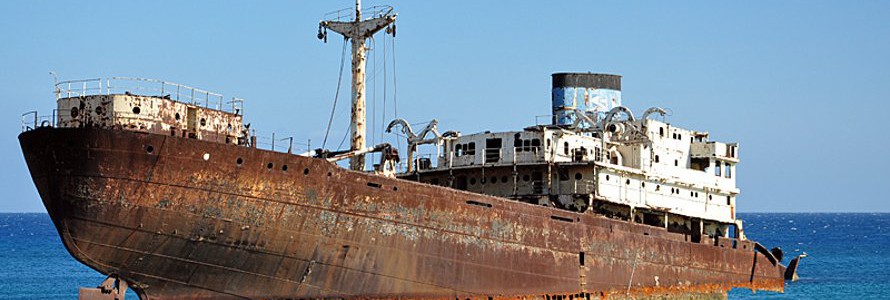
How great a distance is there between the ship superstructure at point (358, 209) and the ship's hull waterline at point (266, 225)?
0.03 m

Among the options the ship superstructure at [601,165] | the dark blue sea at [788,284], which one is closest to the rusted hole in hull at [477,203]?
the ship superstructure at [601,165]

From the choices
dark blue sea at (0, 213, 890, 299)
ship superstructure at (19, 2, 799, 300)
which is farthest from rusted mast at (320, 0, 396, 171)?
dark blue sea at (0, 213, 890, 299)

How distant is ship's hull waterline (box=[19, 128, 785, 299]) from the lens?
27.3 metres

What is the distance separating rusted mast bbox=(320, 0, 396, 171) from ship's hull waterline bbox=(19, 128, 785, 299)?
17.6 feet

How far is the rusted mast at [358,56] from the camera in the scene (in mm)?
35594

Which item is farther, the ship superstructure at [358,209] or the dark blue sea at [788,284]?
the dark blue sea at [788,284]

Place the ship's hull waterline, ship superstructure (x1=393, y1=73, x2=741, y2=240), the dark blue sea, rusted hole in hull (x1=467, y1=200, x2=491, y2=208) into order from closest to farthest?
the ship's hull waterline < rusted hole in hull (x1=467, y1=200, x2=491, y2=208) < ship superstructure (x1=393, y1=73, x2=741, y2=240) < the dark blue sea

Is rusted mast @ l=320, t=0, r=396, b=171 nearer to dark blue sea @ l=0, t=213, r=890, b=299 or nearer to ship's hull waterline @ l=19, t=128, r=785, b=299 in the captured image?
ship's hull waterline @ l=19, t=128, r=785, b=299

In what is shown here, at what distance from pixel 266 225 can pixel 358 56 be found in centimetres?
888

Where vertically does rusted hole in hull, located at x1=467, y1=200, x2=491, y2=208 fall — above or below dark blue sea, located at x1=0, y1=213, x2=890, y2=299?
above

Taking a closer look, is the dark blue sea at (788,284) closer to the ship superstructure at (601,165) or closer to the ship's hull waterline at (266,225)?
the ship superstructure at (601,165)

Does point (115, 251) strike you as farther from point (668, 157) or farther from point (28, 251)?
point (28, 251)

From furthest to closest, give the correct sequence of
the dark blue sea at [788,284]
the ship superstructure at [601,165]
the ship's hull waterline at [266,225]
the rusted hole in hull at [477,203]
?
the dark blue sea at [788,284] < the ship superstructure at [601,165] < the rusted hole in hull at [477,203] < the ship's hull waterline at [266,225]

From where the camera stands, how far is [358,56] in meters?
35.9
